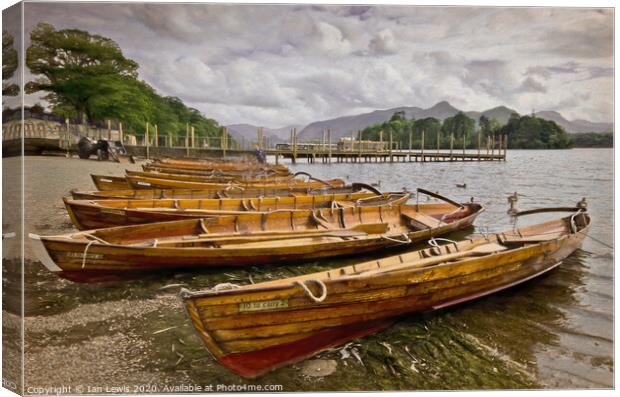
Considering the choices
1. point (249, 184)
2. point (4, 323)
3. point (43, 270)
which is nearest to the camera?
point (4, 323)

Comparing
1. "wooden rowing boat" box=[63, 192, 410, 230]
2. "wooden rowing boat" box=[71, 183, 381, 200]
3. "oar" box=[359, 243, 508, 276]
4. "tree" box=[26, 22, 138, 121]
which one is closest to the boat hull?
"wooden rowing boat" box=[63, 192, 410, 230]

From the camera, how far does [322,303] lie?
3268 millimetres

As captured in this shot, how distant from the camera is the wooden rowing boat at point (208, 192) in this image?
759 cm

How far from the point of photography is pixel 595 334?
4.17m

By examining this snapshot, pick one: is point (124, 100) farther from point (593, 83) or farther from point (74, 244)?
point (593, 83)

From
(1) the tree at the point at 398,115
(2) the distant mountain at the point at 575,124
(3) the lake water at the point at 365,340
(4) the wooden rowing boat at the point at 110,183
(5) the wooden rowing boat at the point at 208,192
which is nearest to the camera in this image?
(3) the lake water at the point at 365,340

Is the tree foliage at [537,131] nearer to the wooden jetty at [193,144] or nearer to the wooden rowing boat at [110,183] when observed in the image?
the wooden jetty at [193,144]

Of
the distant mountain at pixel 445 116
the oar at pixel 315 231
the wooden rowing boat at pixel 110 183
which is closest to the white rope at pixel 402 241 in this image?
the oar at pixel 315 231

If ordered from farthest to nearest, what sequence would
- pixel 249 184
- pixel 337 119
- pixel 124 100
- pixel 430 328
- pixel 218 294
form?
1. pixel 124 100
2. pixel 249 184
3. pixel 337 119
4. pixel 430 328
5. pixel 218 294

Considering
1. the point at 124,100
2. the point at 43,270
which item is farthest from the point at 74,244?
the point at 124,100

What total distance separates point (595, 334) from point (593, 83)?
274 centimetres

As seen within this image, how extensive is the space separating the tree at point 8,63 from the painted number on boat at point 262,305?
2.80 metres

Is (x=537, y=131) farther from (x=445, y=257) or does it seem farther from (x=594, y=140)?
(x=445, y=257)

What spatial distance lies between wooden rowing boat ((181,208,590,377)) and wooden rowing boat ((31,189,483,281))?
1584 mm
